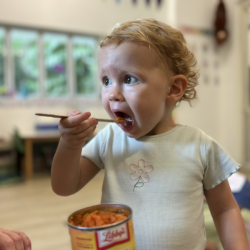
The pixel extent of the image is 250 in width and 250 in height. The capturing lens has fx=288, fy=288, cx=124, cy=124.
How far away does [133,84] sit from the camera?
2.00 ft

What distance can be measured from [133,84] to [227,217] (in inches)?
14.8

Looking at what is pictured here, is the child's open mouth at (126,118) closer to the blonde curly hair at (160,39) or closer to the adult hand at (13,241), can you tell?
the blonde curly hair at (160,39)

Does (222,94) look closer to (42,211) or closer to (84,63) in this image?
(84,63)

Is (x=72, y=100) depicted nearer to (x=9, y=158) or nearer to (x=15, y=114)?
(x=15, y=114)

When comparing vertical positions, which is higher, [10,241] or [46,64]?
[46,64]

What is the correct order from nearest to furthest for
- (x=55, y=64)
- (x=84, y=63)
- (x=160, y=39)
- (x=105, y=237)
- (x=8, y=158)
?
(x=105, y=237)
(x=160, y=39)
(x=8, y=158)
(x=55, y=64)
(x=84, y=63)

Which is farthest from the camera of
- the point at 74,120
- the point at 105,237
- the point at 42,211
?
the point at 42,211

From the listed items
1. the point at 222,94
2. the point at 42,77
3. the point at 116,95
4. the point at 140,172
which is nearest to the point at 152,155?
the point at 140,172

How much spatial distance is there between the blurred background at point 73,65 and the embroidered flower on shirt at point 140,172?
9.35 ft

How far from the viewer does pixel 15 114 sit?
12.3 feet

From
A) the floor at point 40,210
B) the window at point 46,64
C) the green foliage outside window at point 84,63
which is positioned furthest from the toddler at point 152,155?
the green foliage outside window at point 84,63

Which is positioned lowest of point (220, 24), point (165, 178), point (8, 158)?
point (8, 158)

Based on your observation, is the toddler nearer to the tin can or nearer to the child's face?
the child's face

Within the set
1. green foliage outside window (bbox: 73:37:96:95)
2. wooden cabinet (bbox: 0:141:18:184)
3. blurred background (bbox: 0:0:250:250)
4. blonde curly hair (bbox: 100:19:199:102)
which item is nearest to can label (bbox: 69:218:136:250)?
blonde curly hair (bbox: 100:19:199:102)
